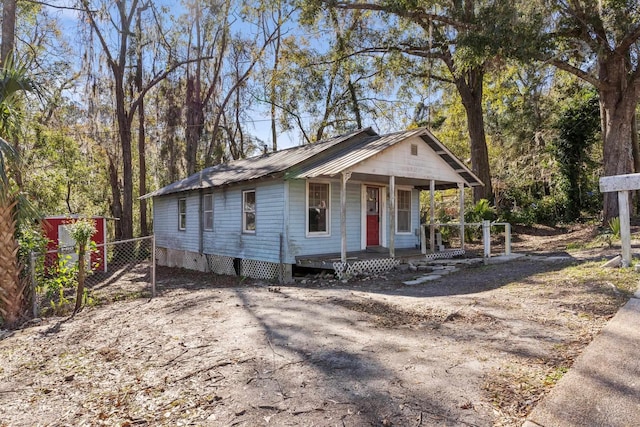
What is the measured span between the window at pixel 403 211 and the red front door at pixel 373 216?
92 cm

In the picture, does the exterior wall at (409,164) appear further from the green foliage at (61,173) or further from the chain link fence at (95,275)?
the green foliage at (61,173)

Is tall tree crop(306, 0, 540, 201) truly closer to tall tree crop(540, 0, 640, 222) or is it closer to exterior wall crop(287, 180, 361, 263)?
tall tree crop(540, 0, 640, 222)

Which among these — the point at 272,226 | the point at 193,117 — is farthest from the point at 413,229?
the point at 193,117

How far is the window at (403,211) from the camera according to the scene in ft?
45.1

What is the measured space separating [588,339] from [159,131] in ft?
80.7

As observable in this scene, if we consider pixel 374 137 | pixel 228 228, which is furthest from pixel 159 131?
pixel 374 137

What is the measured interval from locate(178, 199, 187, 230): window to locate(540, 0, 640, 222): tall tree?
13.6 metres

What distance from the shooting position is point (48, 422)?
3379 millimetres

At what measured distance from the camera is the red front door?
42.1 feet

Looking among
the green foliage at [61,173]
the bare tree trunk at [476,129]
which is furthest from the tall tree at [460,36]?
the green foliage at [61,173]

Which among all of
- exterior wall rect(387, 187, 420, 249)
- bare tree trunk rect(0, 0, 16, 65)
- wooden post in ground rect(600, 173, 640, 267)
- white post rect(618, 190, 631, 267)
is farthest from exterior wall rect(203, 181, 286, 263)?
bare tree trunk rect(0, 0, 16, 65)

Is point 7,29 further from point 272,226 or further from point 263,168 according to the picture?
point 272,226

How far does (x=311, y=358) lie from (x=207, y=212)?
10953mm

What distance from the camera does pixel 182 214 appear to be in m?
15.9
